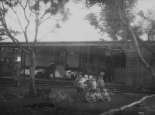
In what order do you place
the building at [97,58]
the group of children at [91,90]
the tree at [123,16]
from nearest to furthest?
the tree at [123,16], the group of children at [91,90], the building at [97,58]

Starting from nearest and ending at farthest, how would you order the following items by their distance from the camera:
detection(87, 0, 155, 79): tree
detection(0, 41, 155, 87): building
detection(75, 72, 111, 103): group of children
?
detection(87, 0, 155, 79): tree
detection(75, 72, 111, 103): group of children
detection(0, 41, 155, 87): building

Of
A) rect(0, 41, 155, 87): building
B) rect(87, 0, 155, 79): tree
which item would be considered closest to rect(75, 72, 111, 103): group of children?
rect(87, 0, 155, 79): tree

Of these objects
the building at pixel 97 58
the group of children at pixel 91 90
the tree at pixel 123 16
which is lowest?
the group of children at pixel 91 90

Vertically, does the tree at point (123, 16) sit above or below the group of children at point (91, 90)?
above

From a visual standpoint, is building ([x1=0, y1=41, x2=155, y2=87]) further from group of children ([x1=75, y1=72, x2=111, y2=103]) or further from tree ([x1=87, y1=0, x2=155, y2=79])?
group of children ([x1=75, y1=72, x2=111, y2=103])

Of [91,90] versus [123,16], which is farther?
[91,90]

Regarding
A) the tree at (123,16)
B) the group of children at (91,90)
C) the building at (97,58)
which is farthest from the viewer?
the building at (97,58)

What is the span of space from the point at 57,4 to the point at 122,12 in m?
5.65

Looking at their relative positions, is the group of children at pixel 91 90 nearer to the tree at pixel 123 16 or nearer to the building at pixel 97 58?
the tree at pixel 123 16

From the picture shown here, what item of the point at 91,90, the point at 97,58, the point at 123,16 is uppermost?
the point at 123,16

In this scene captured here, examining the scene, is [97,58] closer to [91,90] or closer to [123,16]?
[91,90]

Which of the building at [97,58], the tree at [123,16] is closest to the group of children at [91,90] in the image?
the tree at [123,16]

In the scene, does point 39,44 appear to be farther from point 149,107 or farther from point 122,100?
point 149,107

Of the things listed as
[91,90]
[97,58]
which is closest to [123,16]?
[91,90]
